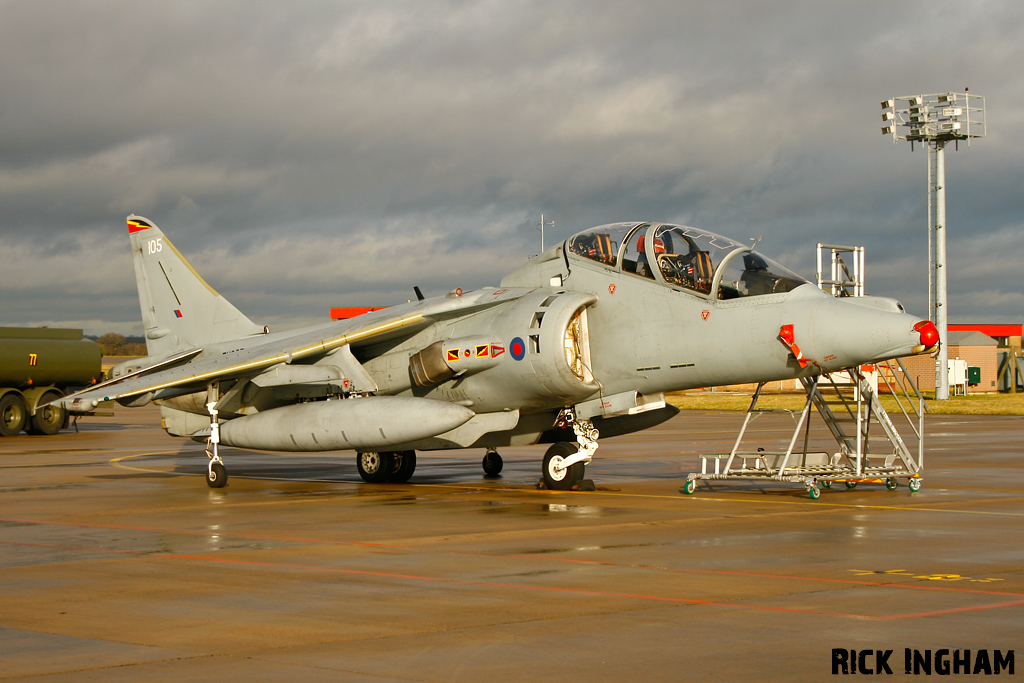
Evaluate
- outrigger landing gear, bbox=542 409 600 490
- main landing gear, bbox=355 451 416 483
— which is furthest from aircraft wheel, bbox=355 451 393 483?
outrigger landing gear, bbox=542 409 600 490

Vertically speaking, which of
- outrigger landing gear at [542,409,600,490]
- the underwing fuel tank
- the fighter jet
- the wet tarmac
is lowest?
the wet tarmac

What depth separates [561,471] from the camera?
50.2ft

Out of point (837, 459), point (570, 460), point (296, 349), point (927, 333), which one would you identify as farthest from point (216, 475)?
point (927, 333)

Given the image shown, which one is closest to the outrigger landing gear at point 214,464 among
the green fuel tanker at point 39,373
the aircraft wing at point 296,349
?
the aircraft wing at point 296,349

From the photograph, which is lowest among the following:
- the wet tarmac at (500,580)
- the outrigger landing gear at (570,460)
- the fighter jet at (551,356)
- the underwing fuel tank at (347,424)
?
the wet tarmac at (500,580)

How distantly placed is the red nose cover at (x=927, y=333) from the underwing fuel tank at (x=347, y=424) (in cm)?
622

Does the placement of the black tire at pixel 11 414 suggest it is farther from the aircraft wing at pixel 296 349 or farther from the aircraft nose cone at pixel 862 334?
the aircraft nose cone at pixel 862 334

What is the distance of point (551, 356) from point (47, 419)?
2642cm

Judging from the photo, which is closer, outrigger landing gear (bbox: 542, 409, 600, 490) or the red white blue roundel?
the red white blue roundel

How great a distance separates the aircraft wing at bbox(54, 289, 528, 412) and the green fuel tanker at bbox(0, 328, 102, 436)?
1838 cm

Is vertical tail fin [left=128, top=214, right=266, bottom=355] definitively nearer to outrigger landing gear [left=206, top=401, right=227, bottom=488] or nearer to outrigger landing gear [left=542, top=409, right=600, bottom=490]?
outrigger landing gear [left=206, top=401, right=227, bottom=488]

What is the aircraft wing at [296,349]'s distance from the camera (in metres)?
16.2

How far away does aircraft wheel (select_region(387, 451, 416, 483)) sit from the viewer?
17.9m

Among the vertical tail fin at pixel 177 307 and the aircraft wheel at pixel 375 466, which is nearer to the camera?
the aircraft wheel at pixel 375 466
